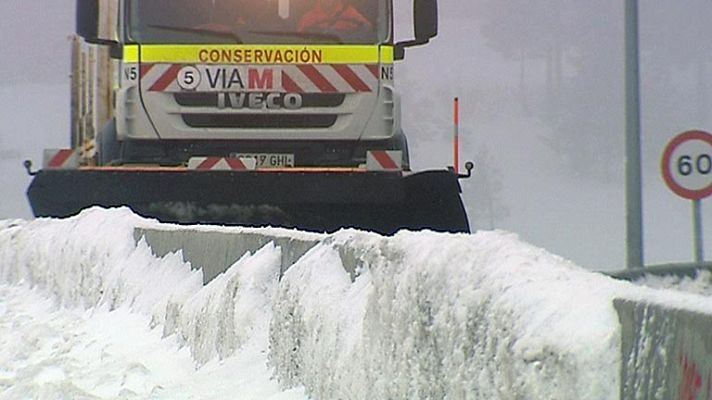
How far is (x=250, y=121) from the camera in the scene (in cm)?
1028

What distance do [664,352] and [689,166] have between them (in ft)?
28.9

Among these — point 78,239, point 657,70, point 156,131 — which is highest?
point 657,70

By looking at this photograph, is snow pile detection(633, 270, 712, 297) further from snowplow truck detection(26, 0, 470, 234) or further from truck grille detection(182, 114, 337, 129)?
truck grille detection(182, 114, 337, 129)

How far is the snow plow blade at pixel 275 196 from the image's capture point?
980 centimetres

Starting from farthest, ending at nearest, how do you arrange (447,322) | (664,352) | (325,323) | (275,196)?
1. (275,196)
2. (325,323)
3. (447,322)
4. (664,352)

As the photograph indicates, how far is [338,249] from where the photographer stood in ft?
14.7

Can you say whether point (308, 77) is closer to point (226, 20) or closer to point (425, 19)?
point (226, 20)

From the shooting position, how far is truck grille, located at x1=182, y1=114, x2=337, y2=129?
10.3 m

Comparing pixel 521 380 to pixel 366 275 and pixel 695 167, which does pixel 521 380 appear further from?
pixel 695 167

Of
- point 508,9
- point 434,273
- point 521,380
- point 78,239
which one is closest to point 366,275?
point 434,273

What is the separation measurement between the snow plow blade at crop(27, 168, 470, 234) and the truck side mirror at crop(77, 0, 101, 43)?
3.44 ft

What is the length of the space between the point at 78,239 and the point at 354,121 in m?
2.71

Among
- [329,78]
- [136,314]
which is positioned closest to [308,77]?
[329,78]

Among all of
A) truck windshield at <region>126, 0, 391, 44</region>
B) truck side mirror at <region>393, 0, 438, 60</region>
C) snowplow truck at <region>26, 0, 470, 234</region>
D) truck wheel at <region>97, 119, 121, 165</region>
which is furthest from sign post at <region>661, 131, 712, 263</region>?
truck wheel at <region>97, 119, 121, 165</region>
